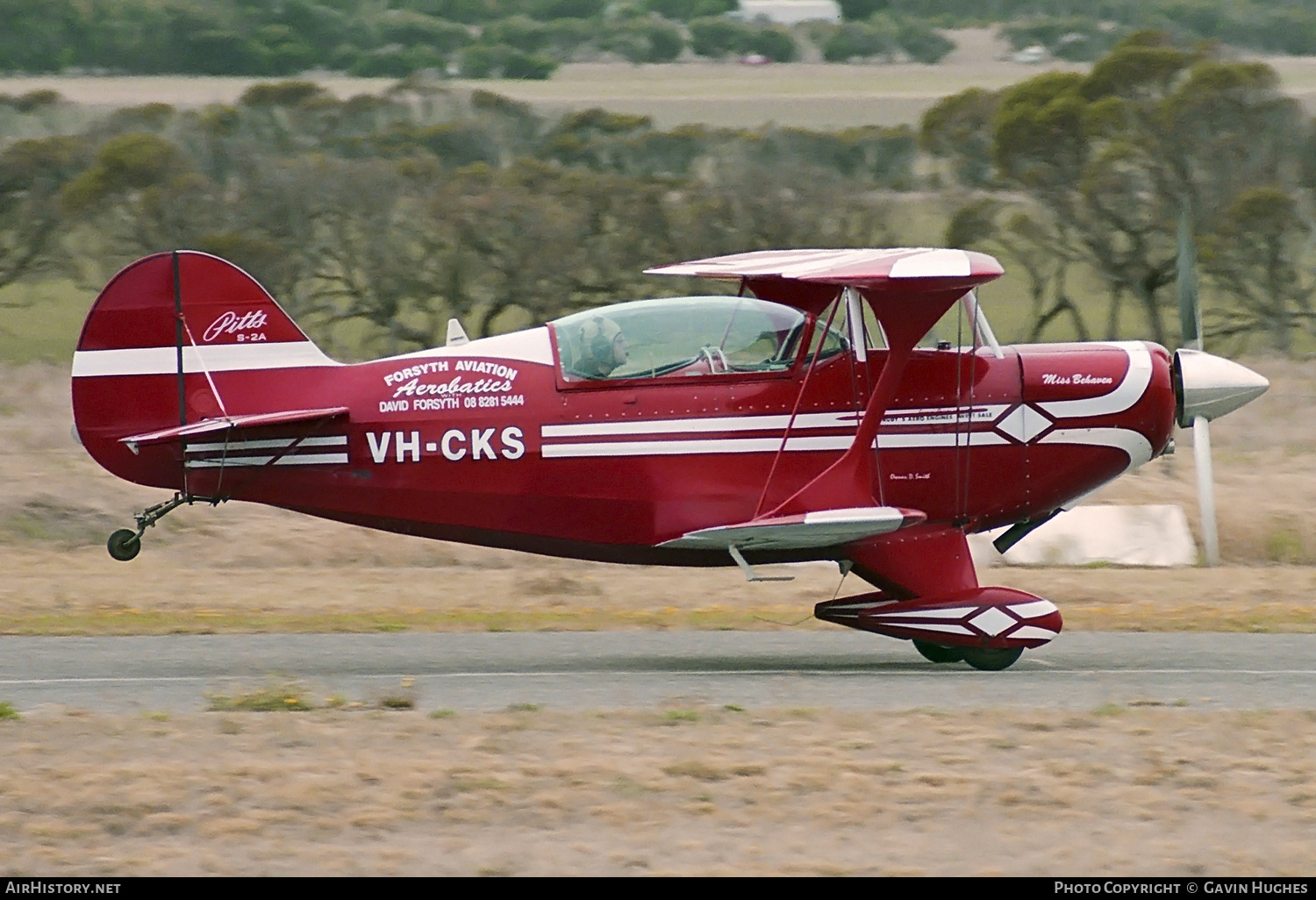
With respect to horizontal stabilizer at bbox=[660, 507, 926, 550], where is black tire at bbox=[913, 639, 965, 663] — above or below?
below

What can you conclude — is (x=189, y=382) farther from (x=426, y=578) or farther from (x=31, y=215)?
(x=31, y=215)

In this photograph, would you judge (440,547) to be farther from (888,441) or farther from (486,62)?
(486,62)

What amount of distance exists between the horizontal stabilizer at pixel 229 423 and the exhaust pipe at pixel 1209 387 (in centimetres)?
597

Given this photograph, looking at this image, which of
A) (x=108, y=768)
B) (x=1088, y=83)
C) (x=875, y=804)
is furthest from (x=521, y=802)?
(x=1088, y=83)

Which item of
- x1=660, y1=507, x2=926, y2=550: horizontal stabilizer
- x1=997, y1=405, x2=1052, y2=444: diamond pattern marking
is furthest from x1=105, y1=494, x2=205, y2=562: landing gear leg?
x1=997, y1=405, x2=1052, y2=444: diamond pattern marking

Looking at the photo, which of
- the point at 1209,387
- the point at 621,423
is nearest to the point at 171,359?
the point at 621,423

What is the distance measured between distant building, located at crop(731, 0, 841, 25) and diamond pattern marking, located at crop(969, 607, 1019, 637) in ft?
407

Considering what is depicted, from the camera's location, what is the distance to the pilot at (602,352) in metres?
12.2

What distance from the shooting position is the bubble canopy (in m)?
12.2

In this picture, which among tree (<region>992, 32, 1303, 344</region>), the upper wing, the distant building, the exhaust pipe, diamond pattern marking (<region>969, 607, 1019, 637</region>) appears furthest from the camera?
the distant building

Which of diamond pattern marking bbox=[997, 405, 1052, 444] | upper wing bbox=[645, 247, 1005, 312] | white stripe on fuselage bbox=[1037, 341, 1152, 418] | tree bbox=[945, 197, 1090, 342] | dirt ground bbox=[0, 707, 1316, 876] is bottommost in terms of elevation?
tree bbox=[945, 197, 1090, 342]

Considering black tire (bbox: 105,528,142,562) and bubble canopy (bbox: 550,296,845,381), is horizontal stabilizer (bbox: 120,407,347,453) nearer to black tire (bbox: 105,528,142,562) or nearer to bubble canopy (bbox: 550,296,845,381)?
black tire (bbox: 105,528,142,562)

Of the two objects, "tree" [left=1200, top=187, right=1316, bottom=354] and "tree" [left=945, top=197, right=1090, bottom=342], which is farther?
"tree" [left=945, top=197, right=1090, bottom=342]

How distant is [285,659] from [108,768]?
388 centimetres
